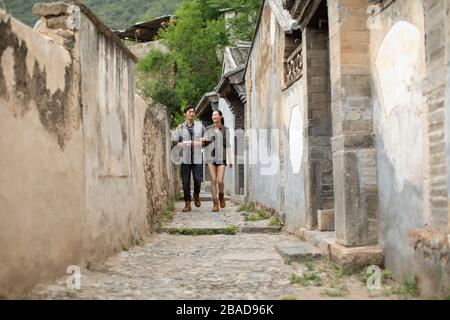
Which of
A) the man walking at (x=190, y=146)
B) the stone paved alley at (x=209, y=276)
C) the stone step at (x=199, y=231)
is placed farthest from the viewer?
the man walking at (x=190, y=146)

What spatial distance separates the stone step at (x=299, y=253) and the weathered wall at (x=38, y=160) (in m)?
1.97

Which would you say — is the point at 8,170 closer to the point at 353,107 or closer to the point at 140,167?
the point at 353,107

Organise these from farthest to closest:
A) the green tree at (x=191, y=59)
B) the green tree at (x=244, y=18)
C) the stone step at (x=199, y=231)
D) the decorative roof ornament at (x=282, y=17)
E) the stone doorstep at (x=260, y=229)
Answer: the green tree at (x=191, y=59)
the green tree at (x=244, y=18)
the stone doorstep at (x=260, y=229)
the stone step at (x=199, y=231)
the decorative roof ornament at (x=282, y=17)

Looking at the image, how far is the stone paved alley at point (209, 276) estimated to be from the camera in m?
3.61

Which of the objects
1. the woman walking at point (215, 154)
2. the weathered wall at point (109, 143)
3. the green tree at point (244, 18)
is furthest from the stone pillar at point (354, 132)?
the green tree at point (244, 18)

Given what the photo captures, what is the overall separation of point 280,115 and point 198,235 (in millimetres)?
2189

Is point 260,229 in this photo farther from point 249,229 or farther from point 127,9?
point 127,9

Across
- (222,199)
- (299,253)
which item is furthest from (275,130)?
(299,253)

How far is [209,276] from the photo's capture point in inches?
172

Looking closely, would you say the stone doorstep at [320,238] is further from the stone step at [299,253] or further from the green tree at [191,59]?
the green tree at [191,59]

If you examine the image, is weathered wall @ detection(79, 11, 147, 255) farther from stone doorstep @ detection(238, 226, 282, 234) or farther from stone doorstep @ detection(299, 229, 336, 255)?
stone doorstep @ detection(299, 229, 336, 255)

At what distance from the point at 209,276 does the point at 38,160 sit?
1714 mm

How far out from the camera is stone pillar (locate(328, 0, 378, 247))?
14.8 feet
